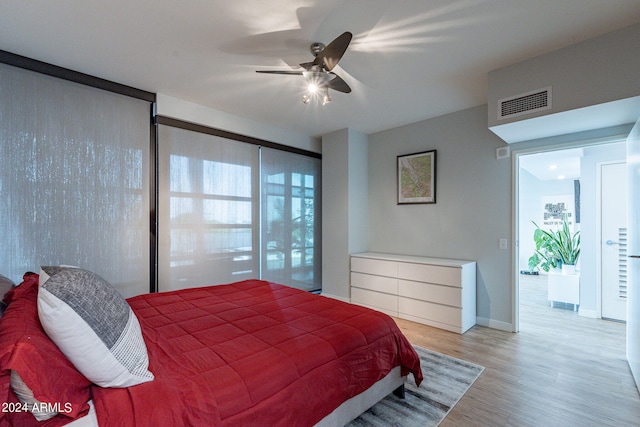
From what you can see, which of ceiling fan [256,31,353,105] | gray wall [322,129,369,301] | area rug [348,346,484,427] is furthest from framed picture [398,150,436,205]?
area rug [348,346,484,427]

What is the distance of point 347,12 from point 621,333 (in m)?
4.31

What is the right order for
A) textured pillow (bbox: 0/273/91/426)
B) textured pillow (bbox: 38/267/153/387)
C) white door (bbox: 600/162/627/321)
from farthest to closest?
white door (bbox: 600/162/627/321), textured pillow (bbox: 38/267/153/387), textured pillow (bbox: 0/273/91/426)

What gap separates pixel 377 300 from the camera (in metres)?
4.03

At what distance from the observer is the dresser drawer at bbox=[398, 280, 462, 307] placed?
3297 mm

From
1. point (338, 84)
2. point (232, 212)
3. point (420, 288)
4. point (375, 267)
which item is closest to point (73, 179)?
point (232, 212)

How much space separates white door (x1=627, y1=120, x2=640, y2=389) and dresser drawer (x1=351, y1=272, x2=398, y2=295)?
2123mm

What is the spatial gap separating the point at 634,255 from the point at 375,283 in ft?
8.32

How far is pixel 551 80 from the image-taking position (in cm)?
238

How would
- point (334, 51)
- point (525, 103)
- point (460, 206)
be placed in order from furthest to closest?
point (460, 206), point (525, 103), point (334, 51)

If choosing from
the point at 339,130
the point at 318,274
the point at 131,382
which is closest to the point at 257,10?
the point at 131,382

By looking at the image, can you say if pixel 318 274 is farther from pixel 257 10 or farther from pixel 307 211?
pixel 257 10

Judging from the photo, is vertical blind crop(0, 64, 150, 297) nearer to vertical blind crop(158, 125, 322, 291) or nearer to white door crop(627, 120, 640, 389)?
vertical blind crop(158, 125, 322, 291)

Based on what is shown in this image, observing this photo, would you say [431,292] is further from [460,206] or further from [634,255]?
[634,255]

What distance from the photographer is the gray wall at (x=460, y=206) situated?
340cm
